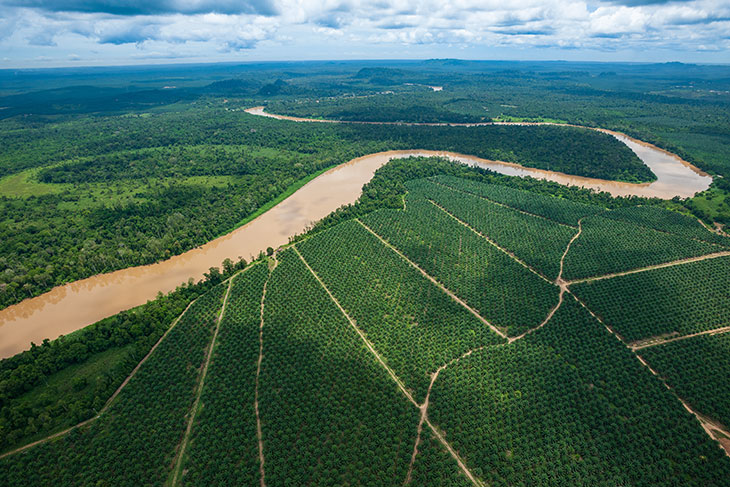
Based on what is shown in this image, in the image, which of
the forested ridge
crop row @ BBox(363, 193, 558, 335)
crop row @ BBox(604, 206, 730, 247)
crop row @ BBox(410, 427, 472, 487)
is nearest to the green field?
crop row @ BBox(410, 427, 472, 487)

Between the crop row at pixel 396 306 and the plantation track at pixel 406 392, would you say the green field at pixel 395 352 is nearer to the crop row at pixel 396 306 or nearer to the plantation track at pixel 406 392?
the plantation track at pixel 406 392

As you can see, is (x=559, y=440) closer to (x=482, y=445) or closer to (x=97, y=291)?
(x=482, y=445)

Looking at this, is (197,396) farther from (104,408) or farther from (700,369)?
(700,369)

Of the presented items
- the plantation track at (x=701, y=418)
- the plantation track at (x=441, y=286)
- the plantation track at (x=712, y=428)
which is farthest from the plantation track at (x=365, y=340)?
the plantation track at (x=712, y=428)

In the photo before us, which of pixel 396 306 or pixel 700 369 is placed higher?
pixel 396 306

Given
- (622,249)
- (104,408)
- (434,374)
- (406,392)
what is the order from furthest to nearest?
(622,249), (434,374), (406,392), (104,408)

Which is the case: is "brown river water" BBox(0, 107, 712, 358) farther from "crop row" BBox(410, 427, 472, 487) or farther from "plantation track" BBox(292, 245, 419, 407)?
"crop row" BBox(410, 427, 472, 487)

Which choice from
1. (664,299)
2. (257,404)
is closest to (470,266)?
(664,299)
